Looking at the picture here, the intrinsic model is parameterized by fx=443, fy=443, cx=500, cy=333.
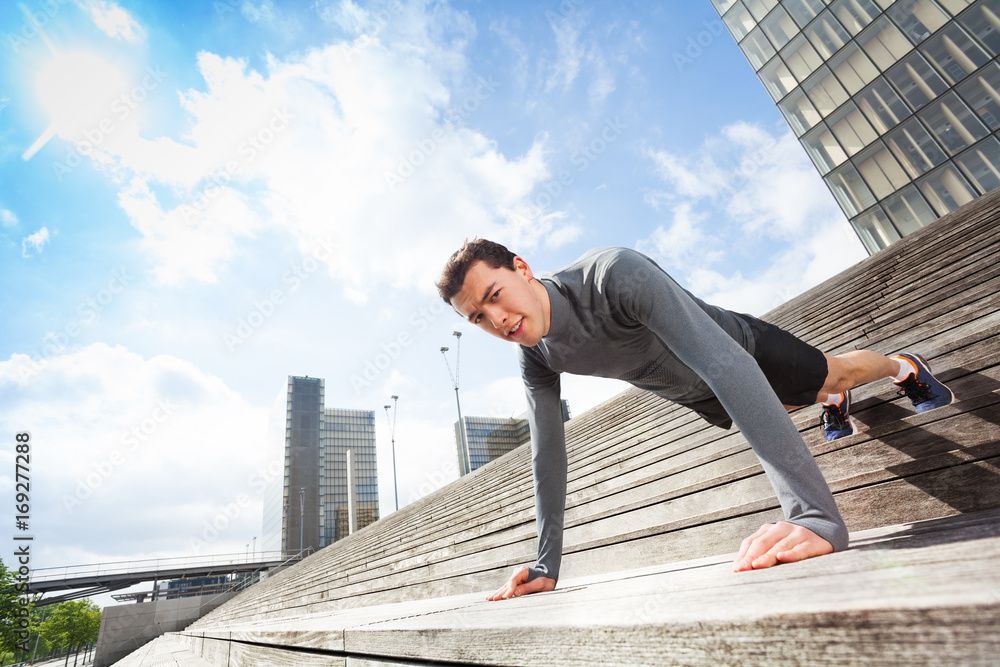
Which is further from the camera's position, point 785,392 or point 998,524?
point 785,392

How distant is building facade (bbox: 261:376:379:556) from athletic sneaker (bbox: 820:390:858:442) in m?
57.5

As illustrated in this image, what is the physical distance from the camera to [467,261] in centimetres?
167

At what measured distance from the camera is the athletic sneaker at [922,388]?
180 cm

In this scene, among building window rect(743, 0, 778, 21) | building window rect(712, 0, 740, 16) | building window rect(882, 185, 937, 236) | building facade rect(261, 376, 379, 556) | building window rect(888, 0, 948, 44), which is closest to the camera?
building window rect(888, 0, 948, 44)

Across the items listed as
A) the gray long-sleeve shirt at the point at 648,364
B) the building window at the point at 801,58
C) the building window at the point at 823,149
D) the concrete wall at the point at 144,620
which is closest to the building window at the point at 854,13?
the building window at the point at 801,58

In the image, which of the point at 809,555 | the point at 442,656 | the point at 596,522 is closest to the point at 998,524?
the point at 809,555

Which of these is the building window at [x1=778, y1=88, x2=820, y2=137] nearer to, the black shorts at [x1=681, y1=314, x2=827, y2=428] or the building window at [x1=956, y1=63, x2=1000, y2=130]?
the building window at [x1=956, y1=63, x2=1000, y2=130]

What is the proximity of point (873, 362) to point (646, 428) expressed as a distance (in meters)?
2.31

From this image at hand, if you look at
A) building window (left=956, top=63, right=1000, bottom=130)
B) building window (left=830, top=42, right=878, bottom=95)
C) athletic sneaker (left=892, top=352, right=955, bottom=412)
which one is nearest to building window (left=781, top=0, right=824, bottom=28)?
building window (left=830, top=42, right=878, bottom=95)

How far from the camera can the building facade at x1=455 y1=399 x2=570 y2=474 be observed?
58.2 metres

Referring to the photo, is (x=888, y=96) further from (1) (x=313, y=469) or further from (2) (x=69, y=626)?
(1) (x=313, y=469)

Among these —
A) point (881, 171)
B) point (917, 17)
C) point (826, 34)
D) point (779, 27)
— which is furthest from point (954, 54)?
point (779, 27)

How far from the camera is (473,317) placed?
5.57 ft

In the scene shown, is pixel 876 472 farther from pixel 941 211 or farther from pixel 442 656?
pixel 941 211
